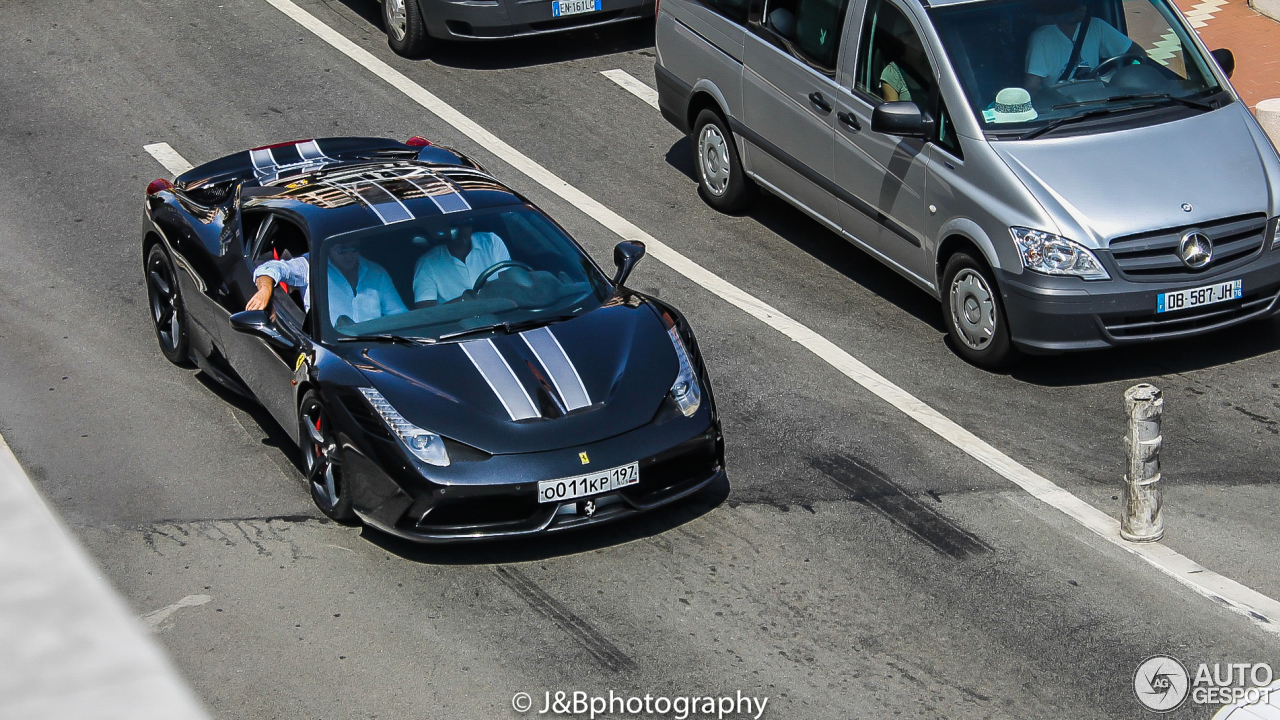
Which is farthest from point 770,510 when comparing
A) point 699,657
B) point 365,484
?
point 365,484

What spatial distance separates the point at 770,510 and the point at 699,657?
1.37 metres

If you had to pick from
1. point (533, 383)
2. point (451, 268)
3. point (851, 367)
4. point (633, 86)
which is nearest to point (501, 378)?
point (533, 383)

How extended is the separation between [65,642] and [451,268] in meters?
2.52

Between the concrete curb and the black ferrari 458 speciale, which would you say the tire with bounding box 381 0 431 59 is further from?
the concrete curb

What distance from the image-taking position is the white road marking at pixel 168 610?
6.55m

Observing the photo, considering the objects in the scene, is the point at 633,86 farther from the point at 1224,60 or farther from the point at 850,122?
the point at 1224,60

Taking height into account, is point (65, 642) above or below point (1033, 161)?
below

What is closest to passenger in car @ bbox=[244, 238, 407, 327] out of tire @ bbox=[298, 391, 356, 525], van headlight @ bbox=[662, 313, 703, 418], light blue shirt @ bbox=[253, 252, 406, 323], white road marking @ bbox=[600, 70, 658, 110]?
light blue shirt @ bbox=[253, 252, 406, 323]

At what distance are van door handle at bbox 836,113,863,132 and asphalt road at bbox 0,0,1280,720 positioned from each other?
1.14 metres

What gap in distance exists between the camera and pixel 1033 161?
8625 mm

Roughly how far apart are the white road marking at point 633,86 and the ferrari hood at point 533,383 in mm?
6438

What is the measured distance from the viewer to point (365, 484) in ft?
22.6

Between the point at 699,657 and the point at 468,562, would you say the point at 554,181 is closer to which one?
the point at 468,562

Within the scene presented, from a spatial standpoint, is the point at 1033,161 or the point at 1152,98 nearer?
the point at 1033,161
